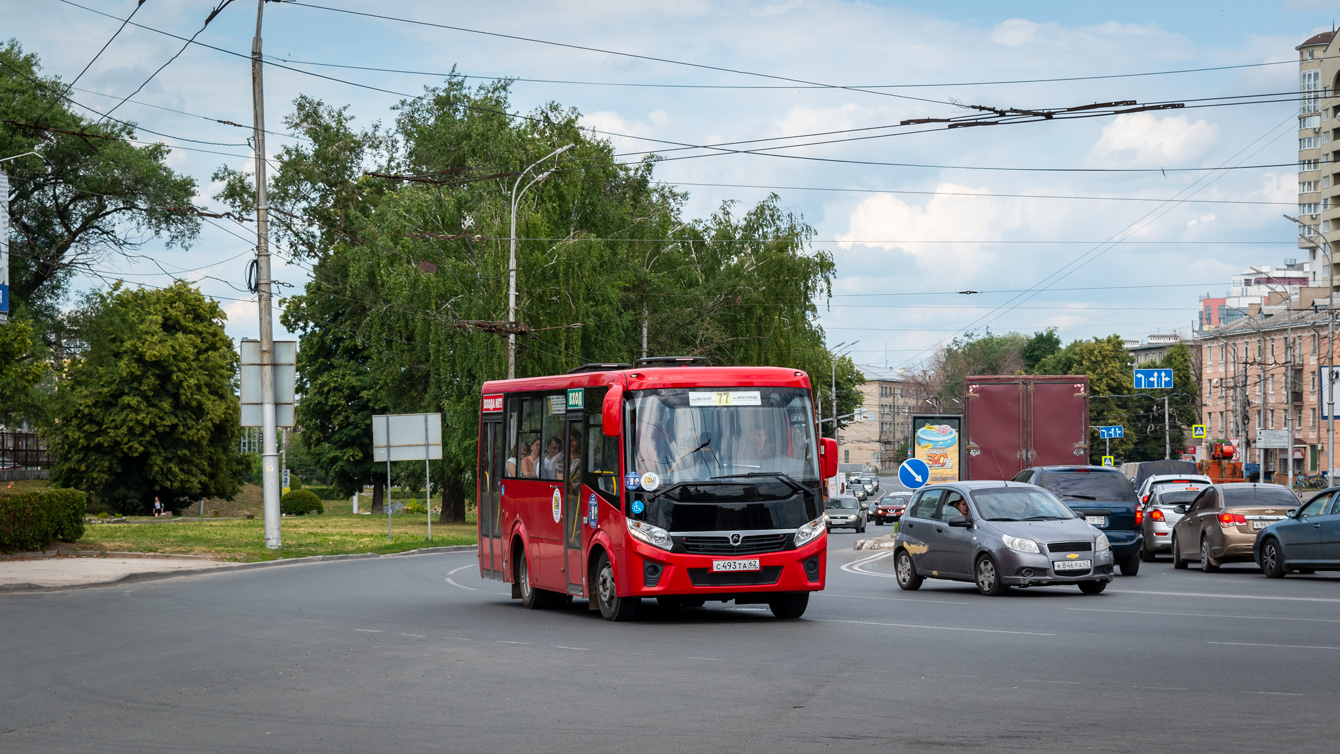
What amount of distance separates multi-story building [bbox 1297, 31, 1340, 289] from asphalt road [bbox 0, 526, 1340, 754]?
91317mm

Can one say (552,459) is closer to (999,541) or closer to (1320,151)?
(999,541)

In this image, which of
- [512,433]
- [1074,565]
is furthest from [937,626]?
[512,433]

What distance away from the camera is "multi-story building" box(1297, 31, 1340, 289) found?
4518 inches

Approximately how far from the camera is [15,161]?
50469 millimetres

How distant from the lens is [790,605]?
17.0 metres

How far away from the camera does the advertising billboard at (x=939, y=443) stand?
140 feet

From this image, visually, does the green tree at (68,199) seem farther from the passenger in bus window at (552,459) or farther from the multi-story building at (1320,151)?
the multi-story building at (1320,151)

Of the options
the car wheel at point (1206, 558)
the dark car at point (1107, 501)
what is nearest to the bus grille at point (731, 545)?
the dark car at point (1107, 501)

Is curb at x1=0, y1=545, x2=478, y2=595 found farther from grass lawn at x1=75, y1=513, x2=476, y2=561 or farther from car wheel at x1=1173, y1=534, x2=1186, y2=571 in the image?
car wheel at x1=1173, y1=534, x2=1186, y2=571

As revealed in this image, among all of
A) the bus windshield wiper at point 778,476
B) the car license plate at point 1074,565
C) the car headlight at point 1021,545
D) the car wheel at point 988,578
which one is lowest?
the car wheel at point 988,578

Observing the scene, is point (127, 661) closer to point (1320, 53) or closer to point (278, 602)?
point (278, 602)

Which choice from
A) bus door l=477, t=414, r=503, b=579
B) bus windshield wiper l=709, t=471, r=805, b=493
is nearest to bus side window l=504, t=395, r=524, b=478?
bus door l=477, t=414, r=503, b=579

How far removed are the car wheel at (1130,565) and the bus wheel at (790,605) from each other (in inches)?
407

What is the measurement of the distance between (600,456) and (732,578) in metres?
2.09
